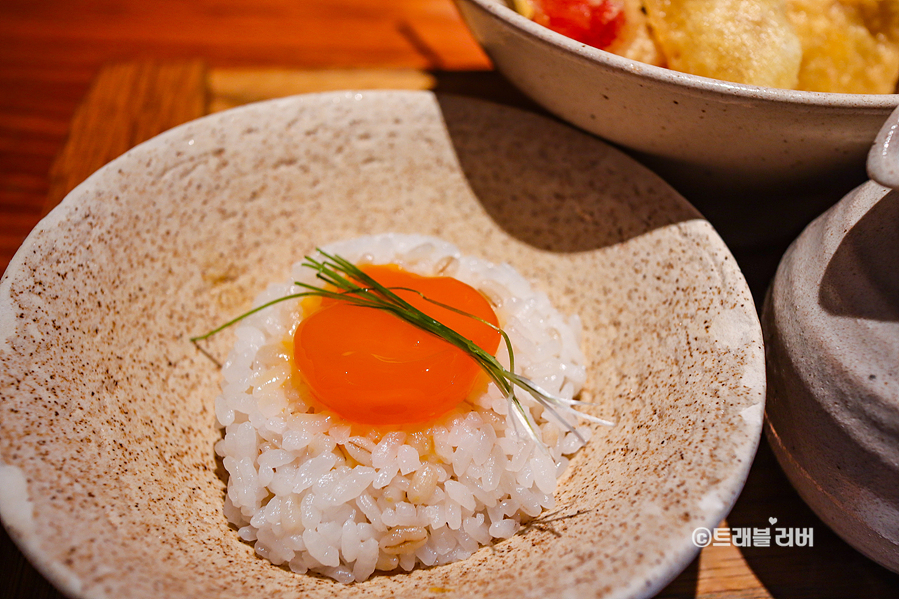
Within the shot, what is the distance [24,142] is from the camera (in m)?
2.50

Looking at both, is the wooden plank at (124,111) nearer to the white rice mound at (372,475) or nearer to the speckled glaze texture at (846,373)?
the white rice mound at (372,475)

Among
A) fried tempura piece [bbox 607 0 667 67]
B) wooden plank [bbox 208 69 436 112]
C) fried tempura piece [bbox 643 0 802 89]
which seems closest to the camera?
fried tempura piece [bbox 643 0 802 89]

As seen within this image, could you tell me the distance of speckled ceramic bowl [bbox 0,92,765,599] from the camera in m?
1.10

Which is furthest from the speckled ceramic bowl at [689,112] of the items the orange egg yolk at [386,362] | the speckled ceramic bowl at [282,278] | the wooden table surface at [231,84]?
the orange egg yolk at [386,362]

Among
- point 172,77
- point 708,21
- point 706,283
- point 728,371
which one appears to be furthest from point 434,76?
point 728,371

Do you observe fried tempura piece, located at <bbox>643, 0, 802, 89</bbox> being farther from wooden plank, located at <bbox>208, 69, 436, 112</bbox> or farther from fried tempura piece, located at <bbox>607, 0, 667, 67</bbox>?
wooden plank, located at <bbox>208, 69, 436, 112</bbox>

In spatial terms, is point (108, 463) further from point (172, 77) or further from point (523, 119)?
point (172, 77)

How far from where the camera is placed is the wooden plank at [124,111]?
2223mm

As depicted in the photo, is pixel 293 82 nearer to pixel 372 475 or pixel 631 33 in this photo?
pixel 631 33

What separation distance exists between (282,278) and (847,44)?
1838 mm

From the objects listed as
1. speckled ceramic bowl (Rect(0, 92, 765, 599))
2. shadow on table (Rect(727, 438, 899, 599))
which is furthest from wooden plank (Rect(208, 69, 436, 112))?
shadow on table (Rect(727, 438, 899, 599))

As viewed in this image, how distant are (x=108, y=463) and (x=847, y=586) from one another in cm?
172

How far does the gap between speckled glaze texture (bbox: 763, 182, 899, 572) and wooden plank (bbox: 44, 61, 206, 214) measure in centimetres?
224

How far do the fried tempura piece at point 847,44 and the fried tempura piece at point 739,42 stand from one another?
0.09 metres
